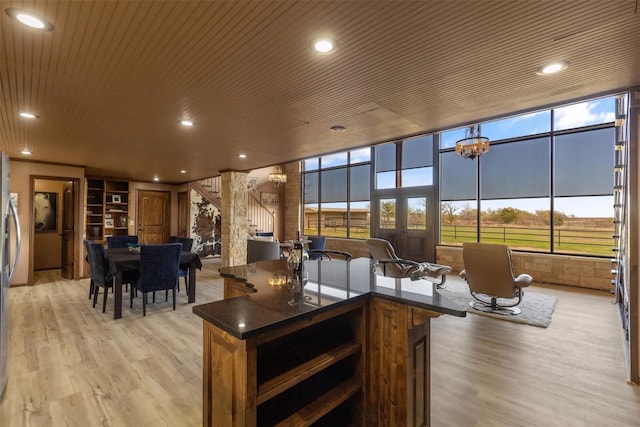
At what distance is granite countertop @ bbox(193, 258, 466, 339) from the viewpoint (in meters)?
1.30

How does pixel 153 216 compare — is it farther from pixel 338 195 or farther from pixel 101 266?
pixel 338 195

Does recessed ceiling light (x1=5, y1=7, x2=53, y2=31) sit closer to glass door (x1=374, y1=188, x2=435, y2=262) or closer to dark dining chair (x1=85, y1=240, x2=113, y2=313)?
dark dining chair (x1=85, y1=240, x2=113, y2=313)

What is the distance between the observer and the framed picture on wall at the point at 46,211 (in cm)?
714

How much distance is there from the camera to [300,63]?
7.03 ft

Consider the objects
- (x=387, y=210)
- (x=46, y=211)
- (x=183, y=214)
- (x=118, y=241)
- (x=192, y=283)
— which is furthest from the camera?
(x=183, y=214)

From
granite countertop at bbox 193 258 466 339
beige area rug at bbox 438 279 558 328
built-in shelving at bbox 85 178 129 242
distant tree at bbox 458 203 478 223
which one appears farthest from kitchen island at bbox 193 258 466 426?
built-in shelving at bbox 85 178 129 242

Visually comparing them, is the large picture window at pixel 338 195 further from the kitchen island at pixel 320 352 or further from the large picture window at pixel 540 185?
the kitchen island at pixel 320 352

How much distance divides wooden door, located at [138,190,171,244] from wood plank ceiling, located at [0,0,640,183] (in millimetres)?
5294

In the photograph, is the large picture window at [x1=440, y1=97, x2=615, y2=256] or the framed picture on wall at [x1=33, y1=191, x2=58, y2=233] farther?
the framed picture on wall at [x1=33, y1=191, x2=58, y2=233]

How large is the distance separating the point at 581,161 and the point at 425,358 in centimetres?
651

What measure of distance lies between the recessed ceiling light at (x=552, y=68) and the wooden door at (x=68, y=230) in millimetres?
8133

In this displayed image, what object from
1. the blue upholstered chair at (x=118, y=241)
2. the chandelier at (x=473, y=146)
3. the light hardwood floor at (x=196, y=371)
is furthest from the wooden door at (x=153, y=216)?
the chandelier at (x=473, y=146)

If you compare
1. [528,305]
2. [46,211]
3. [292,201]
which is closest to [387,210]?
[292,201]

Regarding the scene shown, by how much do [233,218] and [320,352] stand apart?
549 cm
